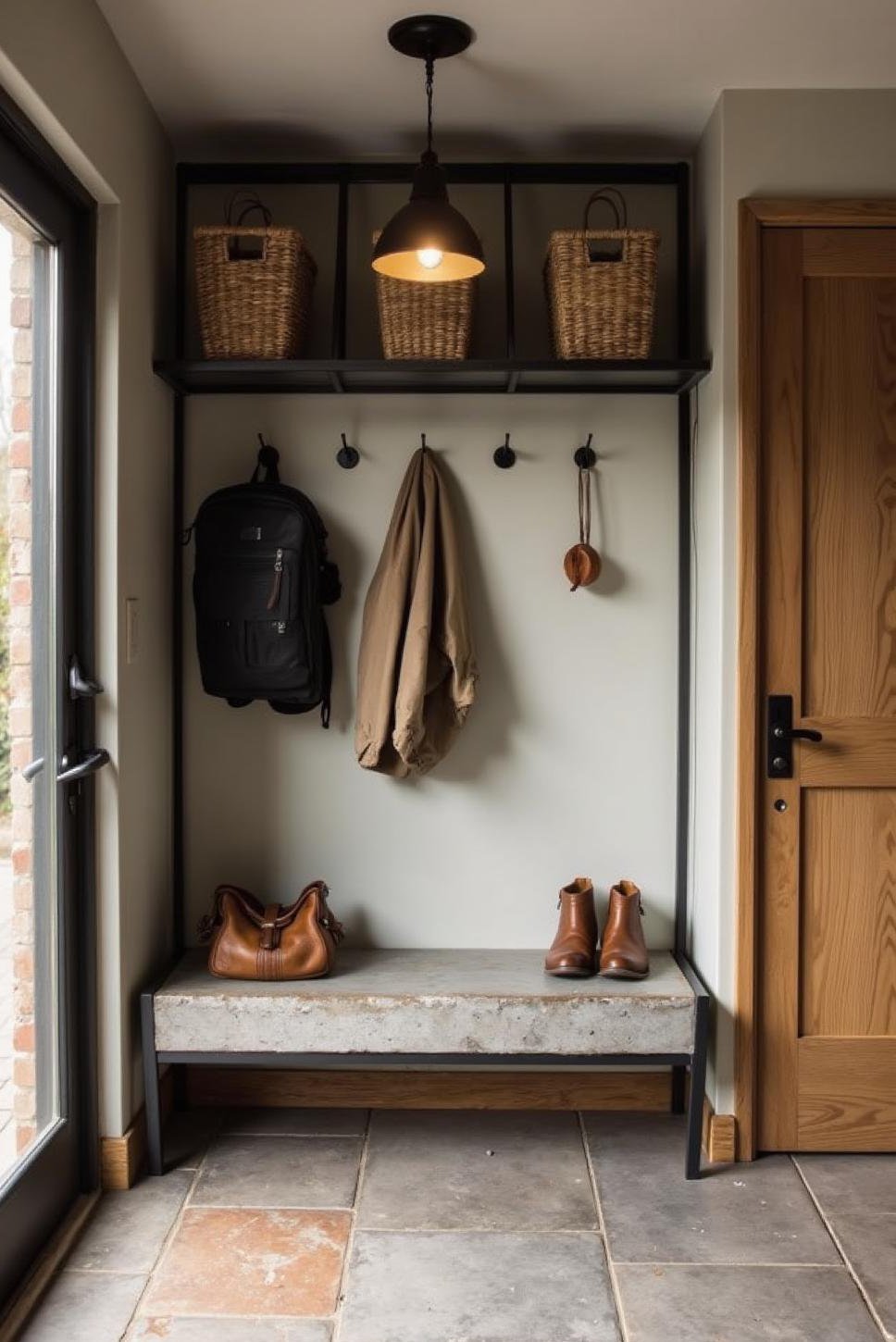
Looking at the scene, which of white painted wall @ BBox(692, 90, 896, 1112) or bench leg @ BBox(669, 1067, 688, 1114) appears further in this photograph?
bench leg @ BBox(669, 1067, 688, 1114)

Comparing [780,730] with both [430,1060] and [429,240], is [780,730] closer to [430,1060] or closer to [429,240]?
[430,1060]

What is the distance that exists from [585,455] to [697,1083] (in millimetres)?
1499

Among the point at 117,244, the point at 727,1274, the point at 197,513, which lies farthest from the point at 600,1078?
the point at 117,244

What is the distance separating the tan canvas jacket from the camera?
9.80 ft

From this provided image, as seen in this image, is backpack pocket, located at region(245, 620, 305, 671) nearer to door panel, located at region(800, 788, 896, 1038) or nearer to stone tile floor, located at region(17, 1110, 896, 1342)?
stone tile floor, located at region(17, 1110, 896, 1342)

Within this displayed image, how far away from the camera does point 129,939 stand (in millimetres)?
2748

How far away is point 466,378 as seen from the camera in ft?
9.82

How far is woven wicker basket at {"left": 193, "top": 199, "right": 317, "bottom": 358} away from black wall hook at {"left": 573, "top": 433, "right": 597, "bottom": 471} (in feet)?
2.45

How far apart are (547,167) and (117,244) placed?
3.63ft

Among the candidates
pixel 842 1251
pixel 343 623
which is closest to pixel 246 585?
pixel 343 623

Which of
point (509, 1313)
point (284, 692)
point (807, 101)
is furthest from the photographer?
point (284, 692)

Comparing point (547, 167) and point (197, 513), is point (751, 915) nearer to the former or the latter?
point (197, 513)

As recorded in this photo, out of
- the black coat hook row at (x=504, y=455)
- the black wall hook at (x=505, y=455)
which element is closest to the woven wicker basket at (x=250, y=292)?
the black coat hook row at (x=504, y=455)

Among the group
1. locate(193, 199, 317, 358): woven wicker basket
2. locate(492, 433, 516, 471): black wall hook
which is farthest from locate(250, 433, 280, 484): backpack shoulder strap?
locate(492, 433, 516, 471): black wall hook
